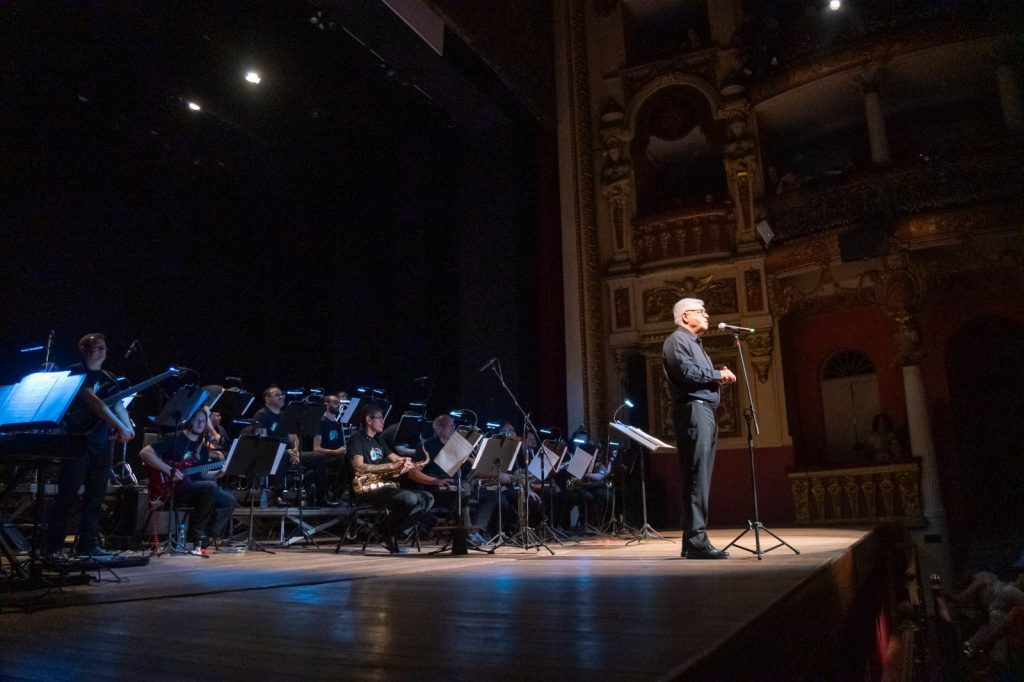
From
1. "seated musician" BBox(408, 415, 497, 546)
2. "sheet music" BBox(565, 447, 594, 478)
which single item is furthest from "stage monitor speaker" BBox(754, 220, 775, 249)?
"seated musician" BBox(408, 415, 497, 546)

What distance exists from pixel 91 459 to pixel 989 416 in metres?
12.5

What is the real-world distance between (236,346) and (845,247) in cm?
930

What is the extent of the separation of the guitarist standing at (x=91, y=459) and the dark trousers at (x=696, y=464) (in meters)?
3.78

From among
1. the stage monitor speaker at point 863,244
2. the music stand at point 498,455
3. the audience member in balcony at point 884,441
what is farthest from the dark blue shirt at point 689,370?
the audience member in balcony at point 884,441

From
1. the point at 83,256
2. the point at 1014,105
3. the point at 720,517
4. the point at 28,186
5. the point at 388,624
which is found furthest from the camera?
the point at 720,517

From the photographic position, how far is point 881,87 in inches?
467

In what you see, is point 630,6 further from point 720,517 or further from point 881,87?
point 720,517

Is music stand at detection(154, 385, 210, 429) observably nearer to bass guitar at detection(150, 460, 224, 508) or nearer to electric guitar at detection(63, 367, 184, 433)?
bass guitar at detection(150, 460, 224, 508)

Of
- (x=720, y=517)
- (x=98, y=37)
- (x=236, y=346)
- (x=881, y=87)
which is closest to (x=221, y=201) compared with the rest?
(x=236, y=346)

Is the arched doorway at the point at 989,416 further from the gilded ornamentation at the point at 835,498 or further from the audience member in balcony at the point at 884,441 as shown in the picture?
the gilded ornamentation at the point at 835,498

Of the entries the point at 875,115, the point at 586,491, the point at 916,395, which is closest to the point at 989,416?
the point at 916,395

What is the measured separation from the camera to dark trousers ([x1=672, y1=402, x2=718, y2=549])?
4828 millimetres

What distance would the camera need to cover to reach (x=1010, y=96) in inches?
422

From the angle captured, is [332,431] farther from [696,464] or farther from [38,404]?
[696,464]
